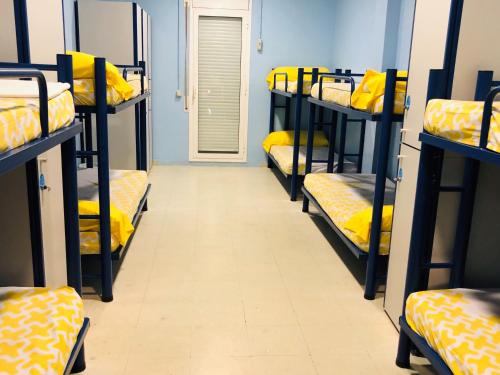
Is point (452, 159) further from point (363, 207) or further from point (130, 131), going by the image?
point (130, 131)

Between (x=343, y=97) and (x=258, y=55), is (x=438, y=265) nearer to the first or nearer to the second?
(x=343, y=97)

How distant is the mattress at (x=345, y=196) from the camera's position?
3254 mm

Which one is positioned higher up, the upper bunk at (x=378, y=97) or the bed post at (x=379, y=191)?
the upper bunk at (x=378, y=97)

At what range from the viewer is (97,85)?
283cm

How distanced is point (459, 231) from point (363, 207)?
1.32 m

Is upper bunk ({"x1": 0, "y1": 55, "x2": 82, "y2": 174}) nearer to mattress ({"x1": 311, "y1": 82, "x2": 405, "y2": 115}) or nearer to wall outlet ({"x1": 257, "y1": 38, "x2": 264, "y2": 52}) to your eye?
mattress ({"x1": 311, "y1": 82, "x2": 405, "y2": 115})

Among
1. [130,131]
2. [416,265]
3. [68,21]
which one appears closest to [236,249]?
[416,265]

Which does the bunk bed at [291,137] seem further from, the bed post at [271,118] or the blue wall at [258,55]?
the blue wall at [258,55]

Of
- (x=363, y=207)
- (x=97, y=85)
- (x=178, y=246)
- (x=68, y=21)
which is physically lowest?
(x=178, y=246)

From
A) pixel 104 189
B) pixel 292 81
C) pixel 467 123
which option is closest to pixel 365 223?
pixel 467 123

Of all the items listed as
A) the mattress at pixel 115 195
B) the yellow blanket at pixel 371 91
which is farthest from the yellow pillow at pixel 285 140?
the yellow blanket at pixel 371 91

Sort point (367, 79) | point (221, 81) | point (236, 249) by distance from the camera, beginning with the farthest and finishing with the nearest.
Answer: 1. point (221, 81)
2. point (236, 249)
3. point (367, 79)

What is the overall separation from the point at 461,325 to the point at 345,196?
217 cm

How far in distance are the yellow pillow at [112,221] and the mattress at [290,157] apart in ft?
8.58
